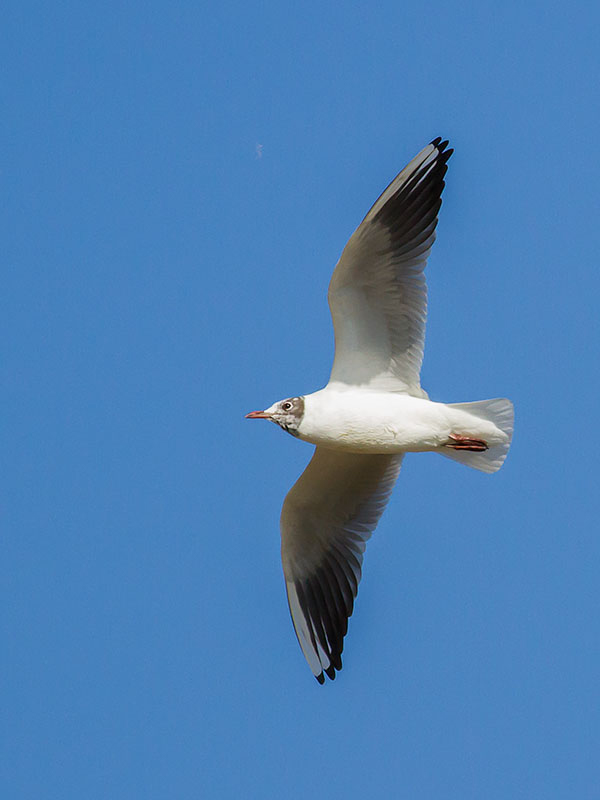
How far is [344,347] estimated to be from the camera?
7.67 metres

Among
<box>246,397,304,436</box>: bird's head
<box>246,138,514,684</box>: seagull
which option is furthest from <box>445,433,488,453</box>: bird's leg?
<box>246,397,304,436</box>: bird's head

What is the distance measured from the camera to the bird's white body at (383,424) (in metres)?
7.45

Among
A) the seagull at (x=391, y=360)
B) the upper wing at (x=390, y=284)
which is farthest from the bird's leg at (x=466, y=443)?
the upper wing at (x=390, y=284)

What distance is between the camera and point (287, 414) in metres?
7.45

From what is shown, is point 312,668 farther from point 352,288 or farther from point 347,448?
point 352,288

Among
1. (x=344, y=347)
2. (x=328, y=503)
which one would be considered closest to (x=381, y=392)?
(x=344, y=347)

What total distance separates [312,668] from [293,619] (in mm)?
306

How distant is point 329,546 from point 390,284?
172 cm

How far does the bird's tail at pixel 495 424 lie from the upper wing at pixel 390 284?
344 mm

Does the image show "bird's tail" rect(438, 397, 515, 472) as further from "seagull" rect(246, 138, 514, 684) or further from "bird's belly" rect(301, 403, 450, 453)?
"bird's belly" rect(301, 403, 450, 453)

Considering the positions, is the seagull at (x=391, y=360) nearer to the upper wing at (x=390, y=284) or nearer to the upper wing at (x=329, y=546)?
the upper wing at (x=390, y=284)

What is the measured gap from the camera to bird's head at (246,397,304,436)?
7441mm

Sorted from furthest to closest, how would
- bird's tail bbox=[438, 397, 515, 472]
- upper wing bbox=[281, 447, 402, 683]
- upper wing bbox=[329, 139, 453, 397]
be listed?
1. upper wing bbox=[281, 447, 402, 683]
2. bird's tail bbox=[438, 397, 515, 472]
3. upper wing bbox=[329, 139, 453, 397]

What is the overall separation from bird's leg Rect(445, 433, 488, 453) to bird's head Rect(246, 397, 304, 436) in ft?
2.64
